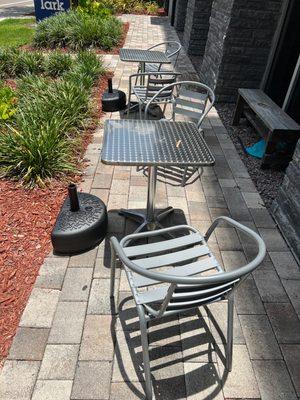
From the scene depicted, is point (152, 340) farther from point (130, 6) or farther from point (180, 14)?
point (130, 6)

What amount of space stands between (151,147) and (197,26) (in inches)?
304

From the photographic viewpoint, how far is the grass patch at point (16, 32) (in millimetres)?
9703

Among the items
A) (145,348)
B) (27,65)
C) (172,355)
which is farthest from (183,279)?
(27,65)

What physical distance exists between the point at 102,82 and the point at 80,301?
530cm

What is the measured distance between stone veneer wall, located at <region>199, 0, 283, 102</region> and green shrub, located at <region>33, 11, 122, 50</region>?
12.9 ft

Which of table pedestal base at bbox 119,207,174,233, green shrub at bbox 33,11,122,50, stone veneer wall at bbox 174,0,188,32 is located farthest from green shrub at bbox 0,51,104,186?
stone veneer wall at bbox 174,0,188,32

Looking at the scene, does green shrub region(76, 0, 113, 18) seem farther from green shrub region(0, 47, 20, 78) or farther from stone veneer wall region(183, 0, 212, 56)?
green shrub region(0, 47, 20, 78)

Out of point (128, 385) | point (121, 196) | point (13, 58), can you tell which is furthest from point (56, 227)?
point (13, 58)

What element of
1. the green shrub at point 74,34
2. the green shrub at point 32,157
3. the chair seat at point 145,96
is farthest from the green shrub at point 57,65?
the green shrub at point 32,157

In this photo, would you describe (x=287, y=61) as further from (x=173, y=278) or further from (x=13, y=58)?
(x=13, y=58)

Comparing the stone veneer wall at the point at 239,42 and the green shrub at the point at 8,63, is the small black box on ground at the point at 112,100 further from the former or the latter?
the green shrub at the point at 8,63

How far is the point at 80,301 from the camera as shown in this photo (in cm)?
231

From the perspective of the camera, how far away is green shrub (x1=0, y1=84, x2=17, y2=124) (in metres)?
4.18

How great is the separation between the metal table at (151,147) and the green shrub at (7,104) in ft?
7.31
